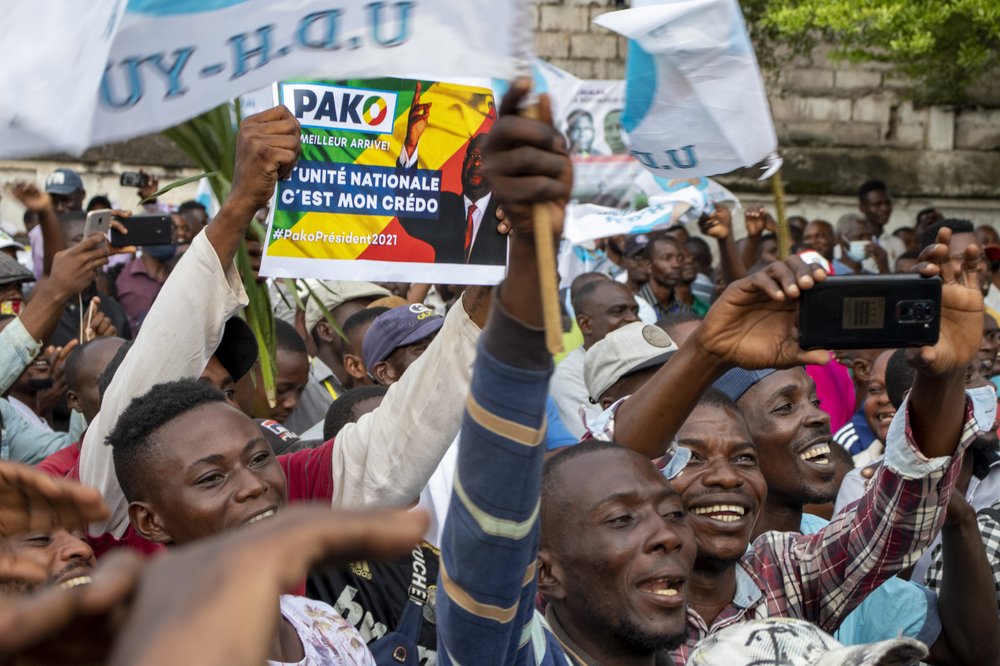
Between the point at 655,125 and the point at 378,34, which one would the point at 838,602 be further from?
the point at 378,34

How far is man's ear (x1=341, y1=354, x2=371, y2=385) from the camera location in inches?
211

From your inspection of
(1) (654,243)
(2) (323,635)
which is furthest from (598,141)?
(2) (323,635)

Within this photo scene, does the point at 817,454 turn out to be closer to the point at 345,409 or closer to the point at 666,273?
the point at 345,409

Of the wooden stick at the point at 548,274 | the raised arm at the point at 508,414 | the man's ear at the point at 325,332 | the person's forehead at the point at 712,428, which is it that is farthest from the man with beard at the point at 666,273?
the wooden stick at the point at 548,274

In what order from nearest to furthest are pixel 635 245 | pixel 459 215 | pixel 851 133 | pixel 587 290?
pixel 459 215 → pixel 587 290 → pixel 635 245 → pixel 851 133

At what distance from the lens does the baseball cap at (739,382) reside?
3740 mm

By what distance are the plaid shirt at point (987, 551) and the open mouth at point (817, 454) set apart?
41cm

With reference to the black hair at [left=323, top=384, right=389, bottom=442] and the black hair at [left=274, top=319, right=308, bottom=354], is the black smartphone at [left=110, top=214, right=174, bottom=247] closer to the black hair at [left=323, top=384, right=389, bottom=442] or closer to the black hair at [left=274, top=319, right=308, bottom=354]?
the black hair at [left=274, top=319, right=308, bottom=354]

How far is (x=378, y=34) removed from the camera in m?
2.34

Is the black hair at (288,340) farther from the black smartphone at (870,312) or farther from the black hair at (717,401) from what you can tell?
the black smartphone at (870,312)

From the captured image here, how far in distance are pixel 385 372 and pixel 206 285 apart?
6.58ft

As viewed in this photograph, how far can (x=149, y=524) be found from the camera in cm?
269

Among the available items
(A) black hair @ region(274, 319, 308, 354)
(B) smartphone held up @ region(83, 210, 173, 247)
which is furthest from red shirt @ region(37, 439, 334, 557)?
(B) smartphone held up @ region(83, 210, 173, 247)

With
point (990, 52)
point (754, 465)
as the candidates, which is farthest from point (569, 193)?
point (990, 52)
